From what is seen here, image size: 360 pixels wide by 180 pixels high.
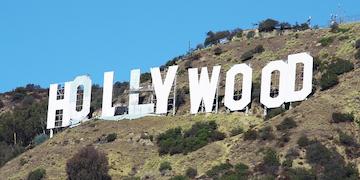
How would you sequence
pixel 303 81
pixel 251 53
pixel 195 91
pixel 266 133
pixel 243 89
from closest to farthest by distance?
1. pixel 266 133
2. pixel 303 81
3. pixel 243 89
4. pixel 195 91
5. pixel 251 53

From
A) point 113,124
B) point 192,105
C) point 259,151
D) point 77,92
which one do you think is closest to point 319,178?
point 259,151

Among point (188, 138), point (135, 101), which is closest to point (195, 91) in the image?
point (188, 138)

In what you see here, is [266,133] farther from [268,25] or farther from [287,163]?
[268,25]

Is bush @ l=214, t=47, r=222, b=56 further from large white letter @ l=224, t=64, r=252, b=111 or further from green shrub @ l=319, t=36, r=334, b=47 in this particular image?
large white letter @ l=224, t=64, r=252, b=111

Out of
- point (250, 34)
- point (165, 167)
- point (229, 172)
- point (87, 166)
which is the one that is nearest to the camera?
point (229, 172)

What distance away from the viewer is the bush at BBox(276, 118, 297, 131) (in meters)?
77.8

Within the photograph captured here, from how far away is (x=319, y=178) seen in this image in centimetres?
6931

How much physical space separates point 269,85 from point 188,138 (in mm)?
8410

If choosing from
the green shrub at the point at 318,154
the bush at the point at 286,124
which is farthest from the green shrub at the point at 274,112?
the green shrub at the point at 318,154

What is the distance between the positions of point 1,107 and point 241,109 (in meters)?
51.1

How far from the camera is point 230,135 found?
272 feet

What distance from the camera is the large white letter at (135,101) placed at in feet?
305

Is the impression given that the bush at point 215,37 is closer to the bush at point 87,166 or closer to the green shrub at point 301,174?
the bush at point 87,166

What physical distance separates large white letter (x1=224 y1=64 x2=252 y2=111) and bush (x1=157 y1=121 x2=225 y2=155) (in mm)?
3114
